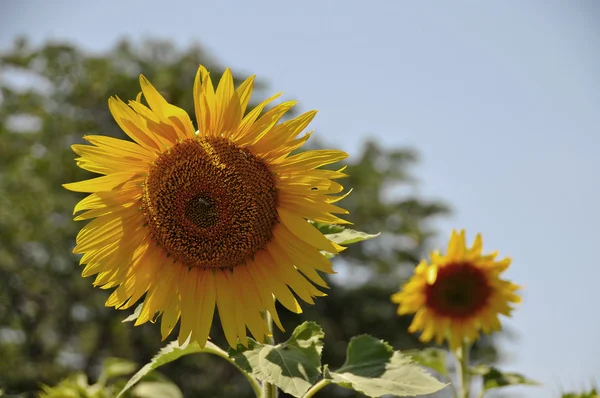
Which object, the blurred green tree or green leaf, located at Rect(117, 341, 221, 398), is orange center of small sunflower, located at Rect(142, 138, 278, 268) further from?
the blurred green tree

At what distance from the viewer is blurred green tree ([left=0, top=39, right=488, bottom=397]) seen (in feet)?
43.8

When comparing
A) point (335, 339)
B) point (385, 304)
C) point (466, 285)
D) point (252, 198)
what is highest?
point (252, 198)

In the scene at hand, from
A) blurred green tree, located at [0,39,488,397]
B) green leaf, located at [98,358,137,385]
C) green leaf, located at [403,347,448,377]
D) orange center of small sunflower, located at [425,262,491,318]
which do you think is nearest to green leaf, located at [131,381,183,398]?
green leaf, located at [98,358,137,385]

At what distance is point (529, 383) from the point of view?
271 centimetres

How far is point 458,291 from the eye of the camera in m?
3.43

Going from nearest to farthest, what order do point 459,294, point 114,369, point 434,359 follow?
point 114,369 → point 434,359 → point 459,294

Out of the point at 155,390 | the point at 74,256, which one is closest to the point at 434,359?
the point at 155,390

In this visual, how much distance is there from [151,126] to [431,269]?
73.8 inches

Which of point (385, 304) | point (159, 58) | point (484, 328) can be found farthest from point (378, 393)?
point (159, 58)

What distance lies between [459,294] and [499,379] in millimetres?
700

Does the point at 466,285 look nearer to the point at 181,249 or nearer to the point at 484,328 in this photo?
the point at 484,328

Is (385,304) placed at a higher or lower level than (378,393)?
lower

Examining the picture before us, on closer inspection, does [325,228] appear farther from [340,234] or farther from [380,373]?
[380,373]

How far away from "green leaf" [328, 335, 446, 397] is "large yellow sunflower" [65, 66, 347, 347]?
0.79ft
